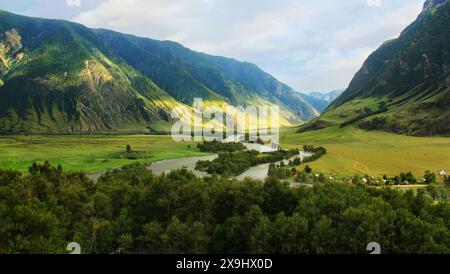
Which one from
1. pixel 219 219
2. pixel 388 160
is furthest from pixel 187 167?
pixel 219 219

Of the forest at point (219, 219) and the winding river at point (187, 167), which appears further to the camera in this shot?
the winding river at point (187, 167)

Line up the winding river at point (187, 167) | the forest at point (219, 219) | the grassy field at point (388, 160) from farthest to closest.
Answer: the winding river at point (187, 167)
the grassy field at point (388, 160)
the forest at point (219, 219)

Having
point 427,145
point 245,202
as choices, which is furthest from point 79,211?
point 427,145

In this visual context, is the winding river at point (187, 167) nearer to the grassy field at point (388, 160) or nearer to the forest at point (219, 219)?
the grassy field at point (388, 160)

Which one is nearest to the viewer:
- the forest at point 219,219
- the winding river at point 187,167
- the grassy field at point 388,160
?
the forest at point 219,219

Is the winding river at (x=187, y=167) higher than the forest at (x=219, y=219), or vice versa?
the forest at (x=219, y=219)

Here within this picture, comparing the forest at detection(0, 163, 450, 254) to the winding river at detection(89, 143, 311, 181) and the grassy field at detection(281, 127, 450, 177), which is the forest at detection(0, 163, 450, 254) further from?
the grassy field at detection(281, 127, 450, 177)

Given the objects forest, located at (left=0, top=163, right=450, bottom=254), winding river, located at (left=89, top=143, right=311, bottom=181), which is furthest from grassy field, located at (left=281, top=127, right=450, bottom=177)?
forest, located at (left=0, top=163, right=450, bottom=254)

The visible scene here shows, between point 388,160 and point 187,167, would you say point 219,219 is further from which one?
point 388,160

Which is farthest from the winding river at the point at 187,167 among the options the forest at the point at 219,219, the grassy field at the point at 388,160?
the forest at the point at 219,219
